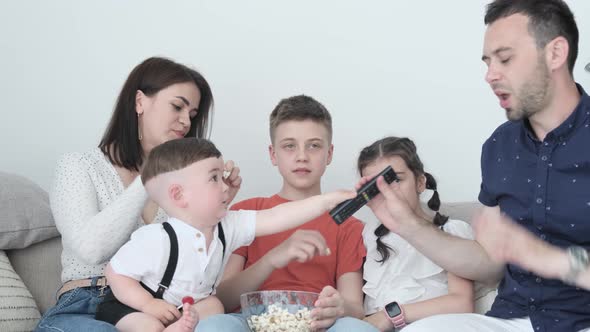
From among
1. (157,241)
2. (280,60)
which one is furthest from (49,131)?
(157,241)

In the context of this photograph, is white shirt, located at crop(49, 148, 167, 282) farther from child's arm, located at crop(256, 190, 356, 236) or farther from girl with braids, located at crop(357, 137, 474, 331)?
girl with braids, located at crop(357, 137, 474, 331)

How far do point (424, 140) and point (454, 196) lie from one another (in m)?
0.25

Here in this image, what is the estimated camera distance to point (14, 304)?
1.98 meters

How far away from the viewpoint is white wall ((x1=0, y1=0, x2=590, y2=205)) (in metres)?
2.79

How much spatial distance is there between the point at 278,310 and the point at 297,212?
27cm

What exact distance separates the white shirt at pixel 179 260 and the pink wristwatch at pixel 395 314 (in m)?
0.47

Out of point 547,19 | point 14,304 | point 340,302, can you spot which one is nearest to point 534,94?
point 547,19

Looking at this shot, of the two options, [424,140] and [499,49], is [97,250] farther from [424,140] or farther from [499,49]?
[424,140]

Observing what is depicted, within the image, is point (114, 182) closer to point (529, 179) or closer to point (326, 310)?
point (326, 310)

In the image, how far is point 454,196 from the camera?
283cm

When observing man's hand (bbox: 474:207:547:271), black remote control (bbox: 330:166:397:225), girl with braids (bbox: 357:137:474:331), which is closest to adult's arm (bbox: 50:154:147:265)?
black remote control (bbox: 330:166:397:225)

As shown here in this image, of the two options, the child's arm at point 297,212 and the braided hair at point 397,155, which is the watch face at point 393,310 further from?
the child's arm at point 297,212

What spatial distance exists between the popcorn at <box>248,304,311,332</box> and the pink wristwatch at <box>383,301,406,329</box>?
267 mm

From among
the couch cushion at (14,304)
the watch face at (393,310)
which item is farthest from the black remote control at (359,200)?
the couch cushion at (14,304)
